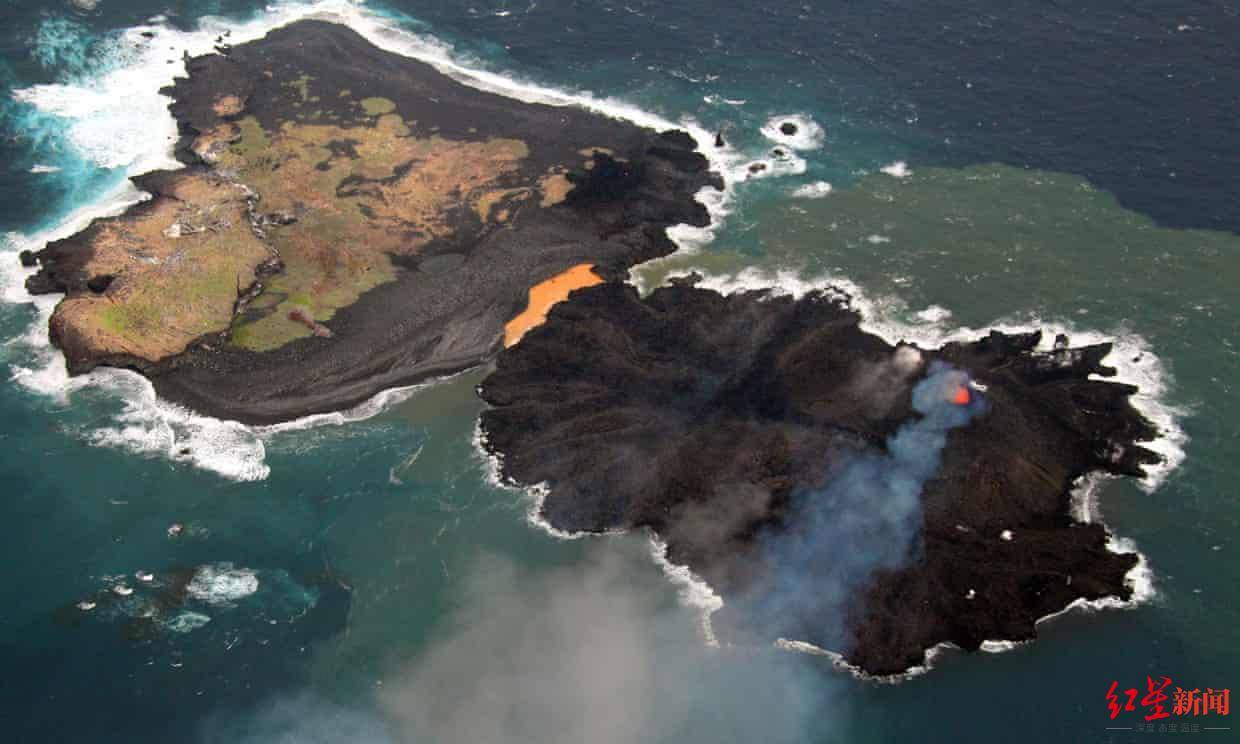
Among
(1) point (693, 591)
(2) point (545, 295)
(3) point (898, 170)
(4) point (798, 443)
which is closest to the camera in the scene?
(1) point (693, 591)

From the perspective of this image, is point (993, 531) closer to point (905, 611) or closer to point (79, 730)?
point (905, 611)

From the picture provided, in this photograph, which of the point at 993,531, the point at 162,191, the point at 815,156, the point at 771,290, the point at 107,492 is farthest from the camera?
the point at 815,156

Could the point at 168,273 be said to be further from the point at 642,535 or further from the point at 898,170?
the point at 898,170

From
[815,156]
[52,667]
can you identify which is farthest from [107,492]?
[815,156]

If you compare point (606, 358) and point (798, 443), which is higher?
point (606, 358)

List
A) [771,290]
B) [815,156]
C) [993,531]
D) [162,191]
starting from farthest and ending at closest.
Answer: [815,156], [162,191], [771,290], [993,531]

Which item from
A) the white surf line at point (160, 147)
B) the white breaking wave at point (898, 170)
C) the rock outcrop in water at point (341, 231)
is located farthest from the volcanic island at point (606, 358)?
the white breaking wave at point (898, 170)

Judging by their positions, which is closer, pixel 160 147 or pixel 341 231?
pixel 341 231

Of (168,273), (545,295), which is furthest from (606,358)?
(168,273)
